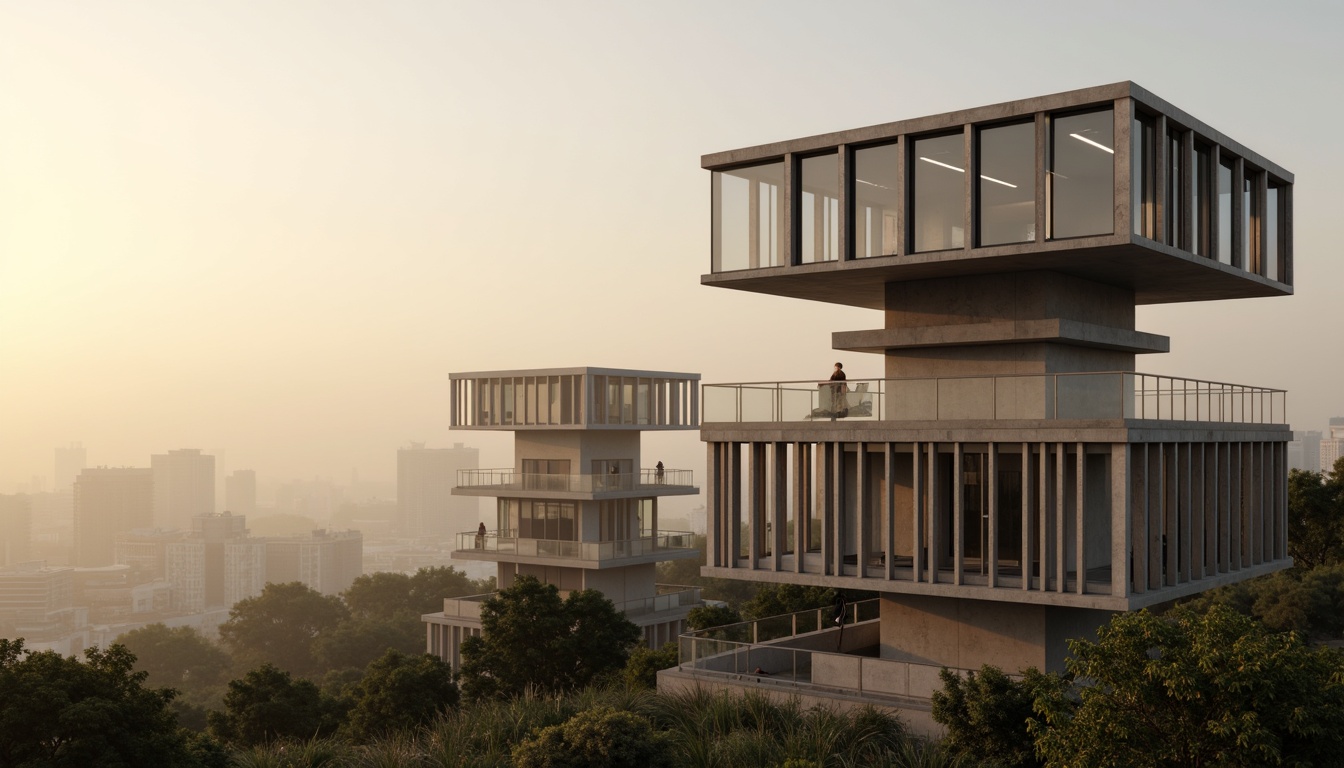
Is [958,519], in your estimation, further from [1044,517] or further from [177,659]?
[177,659]

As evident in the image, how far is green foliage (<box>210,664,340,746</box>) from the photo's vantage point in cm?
3634

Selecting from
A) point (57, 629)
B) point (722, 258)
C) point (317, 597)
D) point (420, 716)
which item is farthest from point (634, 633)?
point (57, 629)

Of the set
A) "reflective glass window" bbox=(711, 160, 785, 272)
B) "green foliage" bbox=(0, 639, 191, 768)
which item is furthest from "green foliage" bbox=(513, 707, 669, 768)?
"reflective glass window" bbox=(711, 160, 785, 272)

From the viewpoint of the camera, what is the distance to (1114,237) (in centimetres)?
2286

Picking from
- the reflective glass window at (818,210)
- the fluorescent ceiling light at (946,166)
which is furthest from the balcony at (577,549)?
the fluorescent ceiling light at (946,166)

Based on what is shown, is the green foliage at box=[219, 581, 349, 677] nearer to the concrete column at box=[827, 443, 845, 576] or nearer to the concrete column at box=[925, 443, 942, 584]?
the concrete column at box=[827, 443, 845, 576]

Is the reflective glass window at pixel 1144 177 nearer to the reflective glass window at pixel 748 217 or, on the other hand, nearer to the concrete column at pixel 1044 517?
the concrete column at pixel 1044 517

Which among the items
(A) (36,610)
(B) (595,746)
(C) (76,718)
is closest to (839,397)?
(B) (595,746)

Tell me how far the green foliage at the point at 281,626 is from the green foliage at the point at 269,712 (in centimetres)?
5803

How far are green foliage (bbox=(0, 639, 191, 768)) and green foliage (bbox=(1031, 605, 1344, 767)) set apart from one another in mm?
15814

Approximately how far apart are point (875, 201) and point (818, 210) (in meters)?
1.56

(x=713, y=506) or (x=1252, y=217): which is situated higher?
(x=1252, y=217)

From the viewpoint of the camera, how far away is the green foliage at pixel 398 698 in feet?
120

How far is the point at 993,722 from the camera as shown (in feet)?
65.1
